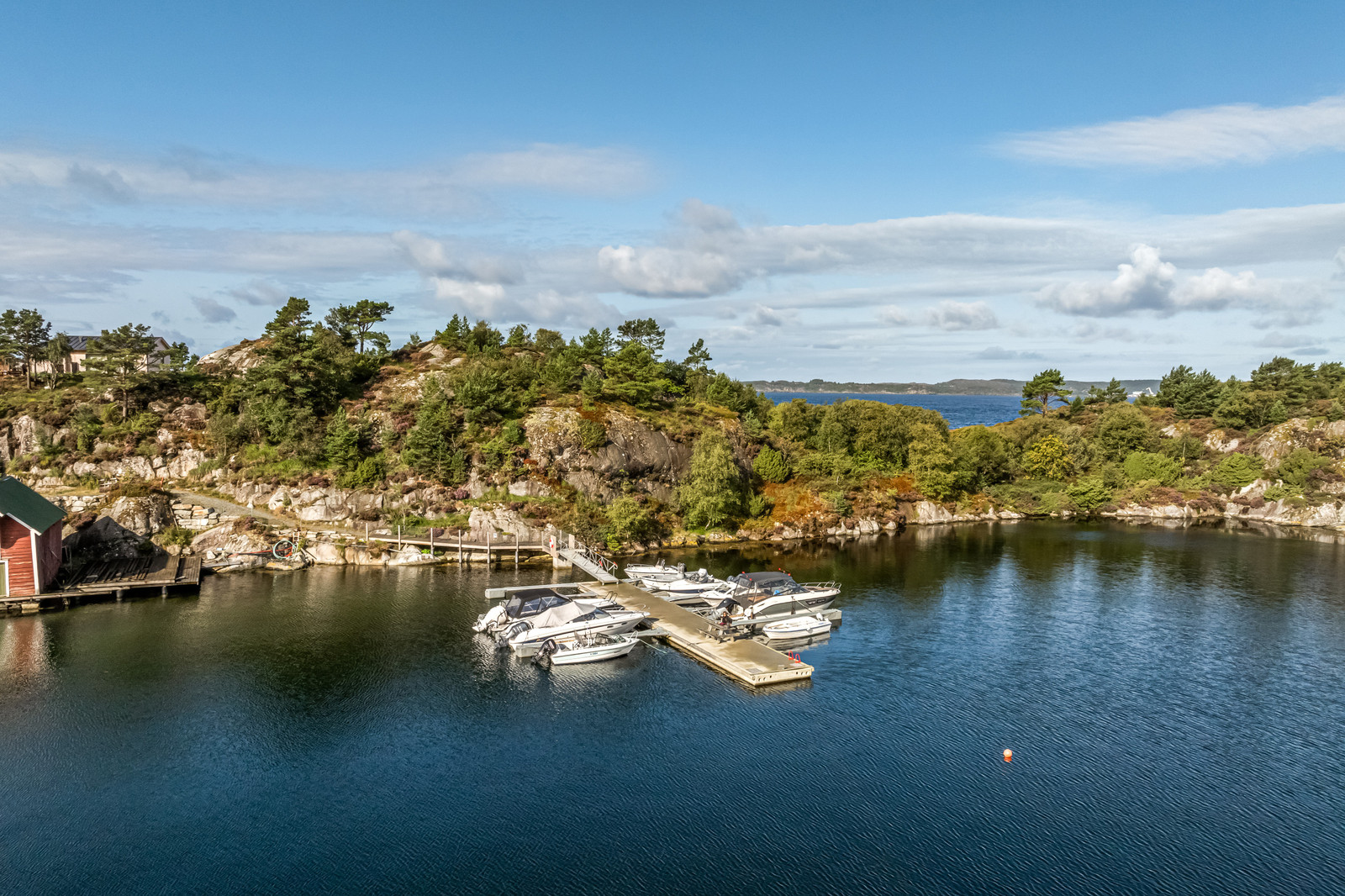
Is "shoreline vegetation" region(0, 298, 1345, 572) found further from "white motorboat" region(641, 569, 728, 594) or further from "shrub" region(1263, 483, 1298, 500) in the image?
"white motorboat" region(641, 569, 728, 594)

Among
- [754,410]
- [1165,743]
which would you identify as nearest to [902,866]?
[1165,743]

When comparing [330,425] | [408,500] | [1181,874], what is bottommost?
[1181,874]

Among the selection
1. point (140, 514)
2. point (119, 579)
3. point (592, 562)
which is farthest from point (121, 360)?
point (592, 562)

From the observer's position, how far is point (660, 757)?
34062 mm

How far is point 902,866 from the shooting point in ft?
86.7

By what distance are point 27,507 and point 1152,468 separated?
133m

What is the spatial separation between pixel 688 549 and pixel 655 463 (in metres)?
12.8

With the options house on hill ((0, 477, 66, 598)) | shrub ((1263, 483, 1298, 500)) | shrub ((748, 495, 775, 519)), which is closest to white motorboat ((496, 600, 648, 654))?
house on hill ((0, 477, 66, 598))

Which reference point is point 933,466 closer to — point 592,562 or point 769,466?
point 769,466

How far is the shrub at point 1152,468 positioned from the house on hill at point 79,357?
134 meters

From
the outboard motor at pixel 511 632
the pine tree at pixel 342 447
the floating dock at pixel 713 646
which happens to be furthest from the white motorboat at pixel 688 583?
the pine tree at pixel 342 447

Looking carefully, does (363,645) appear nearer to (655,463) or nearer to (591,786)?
(591,786)

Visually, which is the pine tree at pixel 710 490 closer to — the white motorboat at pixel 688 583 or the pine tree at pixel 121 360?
the white motorboat at pixel 688 583

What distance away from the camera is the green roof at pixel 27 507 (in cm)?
5216
